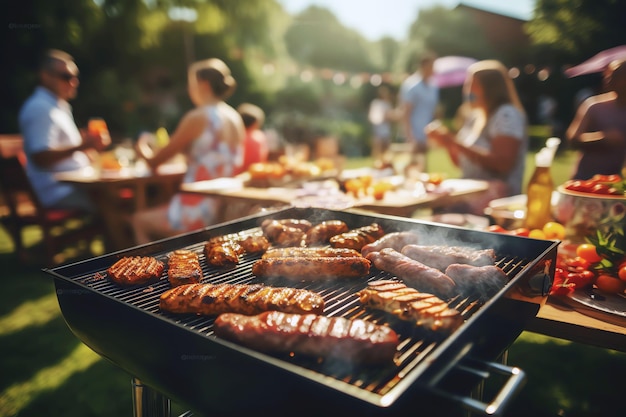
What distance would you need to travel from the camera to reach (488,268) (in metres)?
1.92

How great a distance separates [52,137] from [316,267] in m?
5.58

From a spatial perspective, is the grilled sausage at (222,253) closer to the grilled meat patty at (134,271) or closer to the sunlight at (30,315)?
the grilled meat patty at (134,271)

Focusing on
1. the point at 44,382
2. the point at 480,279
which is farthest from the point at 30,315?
the point at 480,279

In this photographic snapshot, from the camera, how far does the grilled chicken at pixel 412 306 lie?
1535mm

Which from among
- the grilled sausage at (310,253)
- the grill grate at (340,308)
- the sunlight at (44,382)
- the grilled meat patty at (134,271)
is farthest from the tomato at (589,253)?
the sunlight at (44,382)

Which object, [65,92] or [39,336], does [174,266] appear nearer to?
[39,336]

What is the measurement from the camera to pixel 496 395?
1.23m

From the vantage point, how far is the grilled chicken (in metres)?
1.54

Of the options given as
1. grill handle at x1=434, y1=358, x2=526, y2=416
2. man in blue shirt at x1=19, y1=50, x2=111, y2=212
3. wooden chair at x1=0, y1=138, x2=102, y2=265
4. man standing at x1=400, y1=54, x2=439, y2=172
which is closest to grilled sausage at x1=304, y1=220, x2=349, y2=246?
grill handle at x1=434, y1=358, x2=526, y2=416

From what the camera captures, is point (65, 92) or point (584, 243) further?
point (65, 92)

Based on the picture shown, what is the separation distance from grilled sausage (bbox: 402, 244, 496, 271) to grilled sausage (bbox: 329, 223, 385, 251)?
0.30 meters

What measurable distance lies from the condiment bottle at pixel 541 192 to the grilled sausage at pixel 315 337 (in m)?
2.09

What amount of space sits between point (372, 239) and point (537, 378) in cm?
214

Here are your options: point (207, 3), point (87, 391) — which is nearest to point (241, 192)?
point (87, 391)
